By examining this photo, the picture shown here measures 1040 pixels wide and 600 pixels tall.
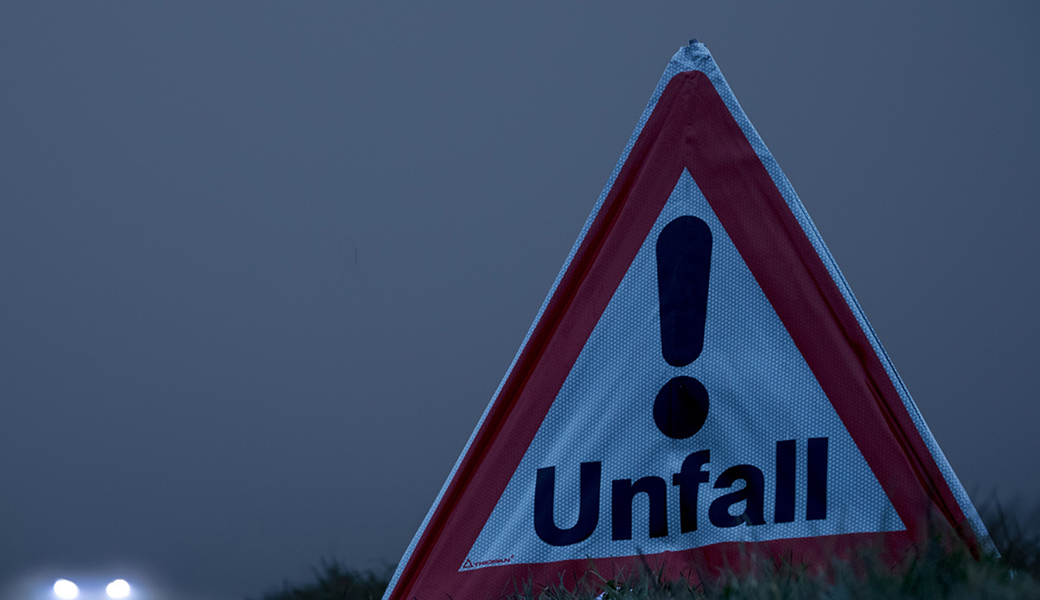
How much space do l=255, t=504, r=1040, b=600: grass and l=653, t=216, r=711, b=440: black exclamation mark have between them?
210 millimetres

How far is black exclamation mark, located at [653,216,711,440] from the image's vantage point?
3.15ft

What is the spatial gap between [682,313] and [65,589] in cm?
159

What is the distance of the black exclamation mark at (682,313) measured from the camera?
3.15ft

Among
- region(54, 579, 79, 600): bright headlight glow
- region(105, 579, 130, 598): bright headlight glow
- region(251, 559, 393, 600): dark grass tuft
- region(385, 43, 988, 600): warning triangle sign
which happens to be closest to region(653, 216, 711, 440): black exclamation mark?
region(385, 43, 988, 600): warning triangle sign

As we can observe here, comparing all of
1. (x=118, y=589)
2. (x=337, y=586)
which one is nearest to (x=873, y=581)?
(x=337, y=586)

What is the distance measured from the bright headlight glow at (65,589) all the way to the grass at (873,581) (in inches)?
50.4

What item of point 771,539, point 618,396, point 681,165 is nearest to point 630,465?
point 618,396

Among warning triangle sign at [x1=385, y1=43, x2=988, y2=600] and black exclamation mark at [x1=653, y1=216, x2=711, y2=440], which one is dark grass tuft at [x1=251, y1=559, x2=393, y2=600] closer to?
warning triangle sign at [x1=385, y1=43, x2=988, y2=600]

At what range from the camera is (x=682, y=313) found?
98 centimetres

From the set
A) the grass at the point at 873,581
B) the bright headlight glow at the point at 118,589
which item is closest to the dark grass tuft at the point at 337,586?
the bright headlight glow at the point at 118,589

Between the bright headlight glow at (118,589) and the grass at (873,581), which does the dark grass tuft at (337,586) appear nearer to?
the bright headlight glow at (118,589)

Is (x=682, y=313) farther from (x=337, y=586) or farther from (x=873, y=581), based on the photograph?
(x=337, y=586)

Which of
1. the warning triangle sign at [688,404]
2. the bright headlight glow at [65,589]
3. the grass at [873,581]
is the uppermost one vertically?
the bright headlight glow at [65,589]

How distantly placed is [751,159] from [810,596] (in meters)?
0.59
